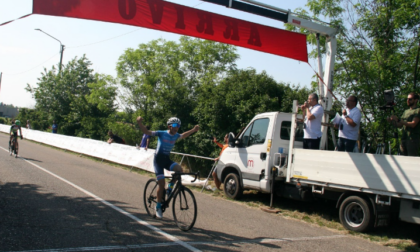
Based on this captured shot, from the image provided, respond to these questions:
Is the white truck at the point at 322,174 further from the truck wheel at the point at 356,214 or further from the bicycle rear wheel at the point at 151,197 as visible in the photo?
the bicycle rear wheel at the point at 151,197

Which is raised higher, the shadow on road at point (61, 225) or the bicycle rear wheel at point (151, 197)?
the bicycle rear wheel at point (151, 197)

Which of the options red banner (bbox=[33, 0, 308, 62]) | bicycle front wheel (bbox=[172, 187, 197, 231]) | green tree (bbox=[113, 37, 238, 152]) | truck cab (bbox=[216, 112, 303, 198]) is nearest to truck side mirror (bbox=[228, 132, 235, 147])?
truck cab (bbox=[216, 112, 303, 198])

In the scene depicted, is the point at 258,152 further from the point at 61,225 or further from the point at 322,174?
the point at 61,225

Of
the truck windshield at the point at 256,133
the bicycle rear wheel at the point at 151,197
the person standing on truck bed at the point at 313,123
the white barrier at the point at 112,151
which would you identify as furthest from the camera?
the white barrier at the point at 112,151

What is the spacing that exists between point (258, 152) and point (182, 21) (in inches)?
153

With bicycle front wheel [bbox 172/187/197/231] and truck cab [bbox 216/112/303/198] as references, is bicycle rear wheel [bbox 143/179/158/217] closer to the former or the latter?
bicycle front wheel [bbox 172/187/197/231]

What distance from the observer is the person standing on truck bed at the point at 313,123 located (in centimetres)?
770

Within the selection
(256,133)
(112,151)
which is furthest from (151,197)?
(112,151)

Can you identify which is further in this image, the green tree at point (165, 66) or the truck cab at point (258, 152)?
the green tree at point (165, 66)

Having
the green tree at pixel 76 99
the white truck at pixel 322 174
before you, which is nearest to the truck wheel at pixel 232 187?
the white truck at pixel 322 174

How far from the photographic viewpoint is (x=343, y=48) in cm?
1140

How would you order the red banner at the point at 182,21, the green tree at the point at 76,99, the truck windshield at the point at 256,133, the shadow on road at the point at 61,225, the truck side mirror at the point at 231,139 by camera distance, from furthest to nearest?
the green tree at the point at 76,99 < the truck side mirror at the point at 231,139 < the truck windshield at the point at 256,133 < the red banner at the point at 182,21 < the shadow on road at the point at 61,225

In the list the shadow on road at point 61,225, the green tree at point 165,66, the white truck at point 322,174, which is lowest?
the shadow on road at point 61,225

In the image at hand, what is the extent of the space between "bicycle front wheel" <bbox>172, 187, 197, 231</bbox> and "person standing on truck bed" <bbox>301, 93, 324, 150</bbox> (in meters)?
3.32
